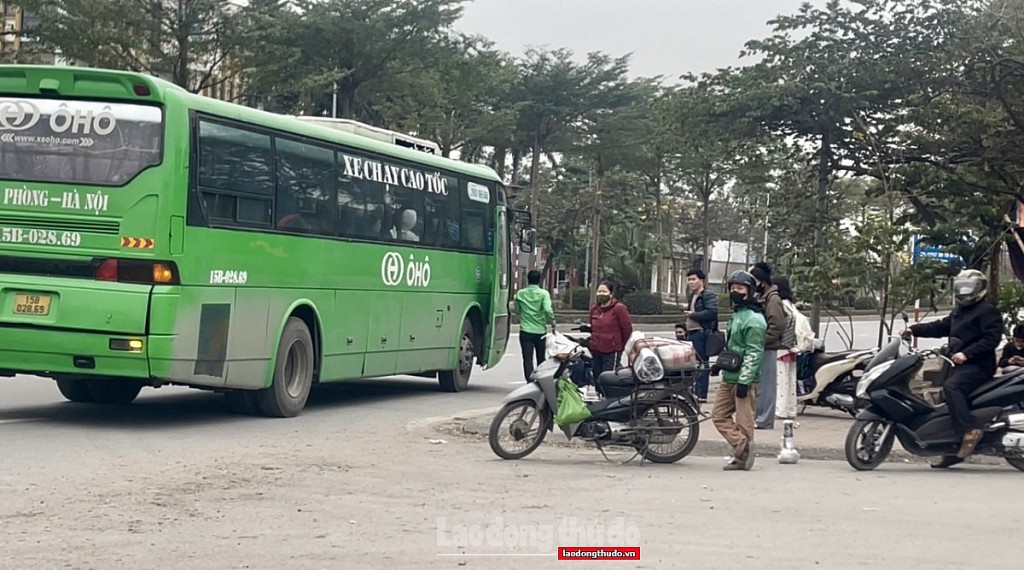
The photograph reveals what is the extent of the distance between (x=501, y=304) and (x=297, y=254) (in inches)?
236

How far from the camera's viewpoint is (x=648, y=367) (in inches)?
428

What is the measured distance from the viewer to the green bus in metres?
11.5

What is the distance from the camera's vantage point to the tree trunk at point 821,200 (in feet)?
76.3

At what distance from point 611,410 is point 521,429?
2.50ft

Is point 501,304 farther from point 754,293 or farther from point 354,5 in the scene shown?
point 354,5

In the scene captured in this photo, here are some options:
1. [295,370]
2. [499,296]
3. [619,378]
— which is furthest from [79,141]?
[499,296]

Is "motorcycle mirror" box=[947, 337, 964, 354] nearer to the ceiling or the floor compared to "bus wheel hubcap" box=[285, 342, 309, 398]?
nearer to the ceiling

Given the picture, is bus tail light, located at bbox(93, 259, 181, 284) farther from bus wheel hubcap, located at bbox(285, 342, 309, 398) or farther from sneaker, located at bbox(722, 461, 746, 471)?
sneaker, located at bbox(722, 461, 746, 471)

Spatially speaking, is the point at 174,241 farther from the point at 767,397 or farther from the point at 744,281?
the point at 767,397

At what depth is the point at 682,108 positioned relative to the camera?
26844mm

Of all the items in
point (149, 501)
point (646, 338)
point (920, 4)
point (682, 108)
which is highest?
point (920, 4)

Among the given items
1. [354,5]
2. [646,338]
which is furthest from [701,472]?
[354,5]

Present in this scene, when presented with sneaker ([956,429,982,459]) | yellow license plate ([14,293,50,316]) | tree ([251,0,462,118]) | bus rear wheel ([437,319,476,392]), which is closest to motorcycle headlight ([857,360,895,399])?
sneaker ([956,429,982,459])

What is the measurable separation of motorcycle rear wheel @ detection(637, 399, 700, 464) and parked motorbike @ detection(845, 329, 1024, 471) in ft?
4.21
